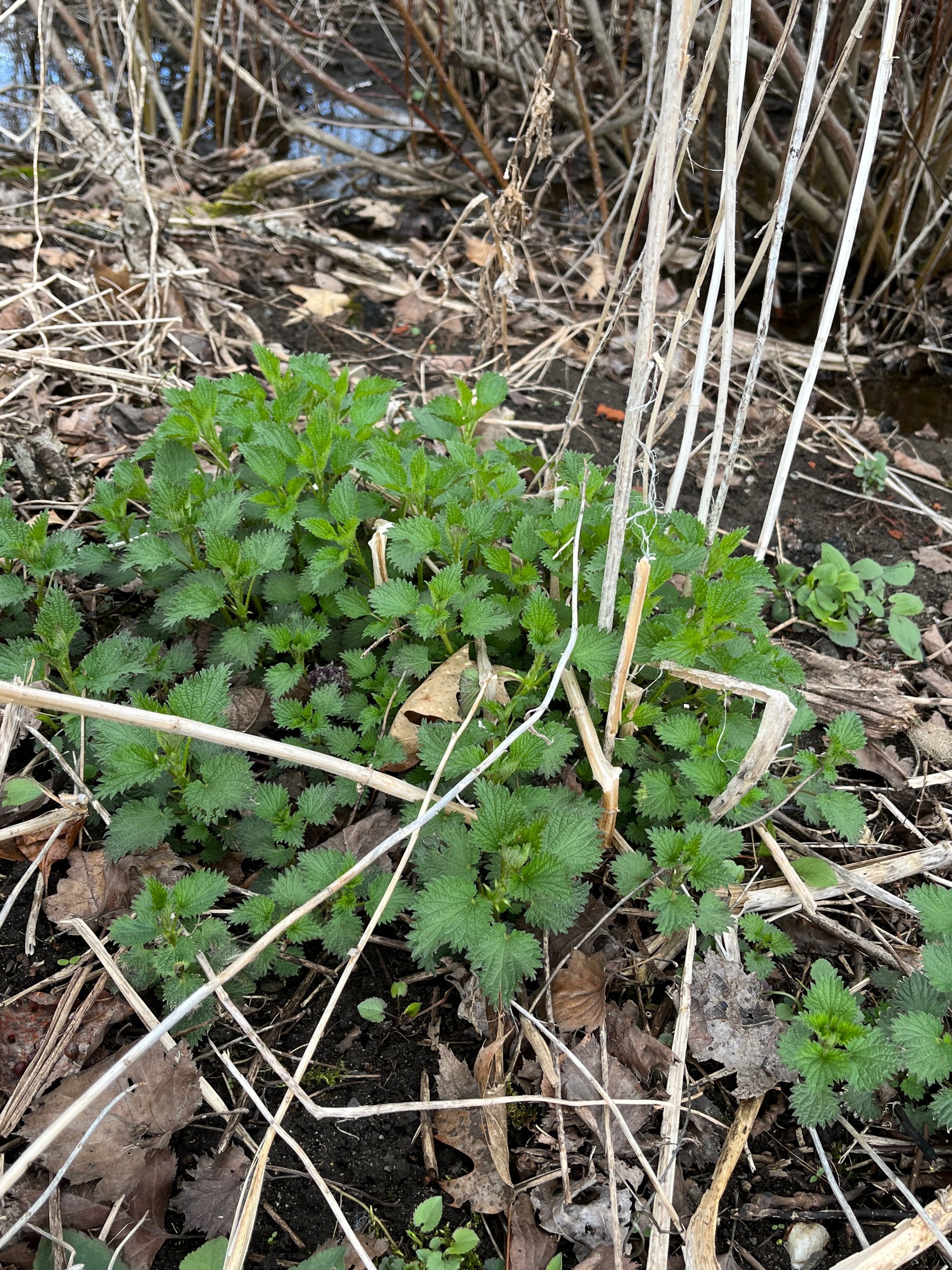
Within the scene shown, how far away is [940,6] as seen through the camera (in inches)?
125

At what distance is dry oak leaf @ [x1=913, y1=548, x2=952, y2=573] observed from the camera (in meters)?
2.86

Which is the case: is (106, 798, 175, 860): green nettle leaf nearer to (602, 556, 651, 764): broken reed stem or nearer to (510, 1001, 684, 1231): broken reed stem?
(510, 1001, 684, 1231): broken reed stem

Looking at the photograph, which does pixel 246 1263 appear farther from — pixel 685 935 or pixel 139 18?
pixel 139 18

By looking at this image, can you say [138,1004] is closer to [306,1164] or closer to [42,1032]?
[42,1032]

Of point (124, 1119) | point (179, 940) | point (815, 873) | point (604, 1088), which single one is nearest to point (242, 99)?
point (179, 940)

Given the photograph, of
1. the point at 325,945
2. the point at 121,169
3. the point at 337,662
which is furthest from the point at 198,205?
the point at 325,945

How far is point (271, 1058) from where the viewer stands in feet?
4.83

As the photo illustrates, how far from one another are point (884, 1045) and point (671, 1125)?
15.0 inches

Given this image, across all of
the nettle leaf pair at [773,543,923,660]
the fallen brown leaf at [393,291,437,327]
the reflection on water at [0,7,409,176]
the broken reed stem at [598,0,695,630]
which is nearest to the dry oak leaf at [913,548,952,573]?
the nettle leaf pair at [773,543,923,660]

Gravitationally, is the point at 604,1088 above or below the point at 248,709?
below

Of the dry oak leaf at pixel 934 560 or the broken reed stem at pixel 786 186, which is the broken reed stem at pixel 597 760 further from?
the dry oak leaf at pixel 934 560

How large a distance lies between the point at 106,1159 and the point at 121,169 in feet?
10.5

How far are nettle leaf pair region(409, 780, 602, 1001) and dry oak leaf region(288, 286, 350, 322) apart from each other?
100 inches

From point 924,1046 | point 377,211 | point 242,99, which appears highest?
point 242,99
